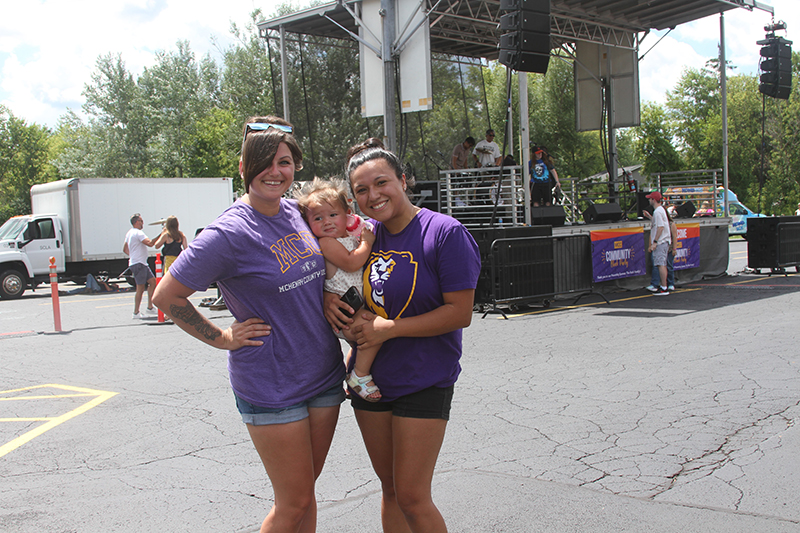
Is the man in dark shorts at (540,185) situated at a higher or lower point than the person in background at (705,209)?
higher

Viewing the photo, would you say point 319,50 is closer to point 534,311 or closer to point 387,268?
point 534,311

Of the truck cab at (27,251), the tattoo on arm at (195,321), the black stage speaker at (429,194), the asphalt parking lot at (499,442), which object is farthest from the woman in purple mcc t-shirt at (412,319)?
the truck cab at (27,251)

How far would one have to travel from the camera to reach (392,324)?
7.98ft

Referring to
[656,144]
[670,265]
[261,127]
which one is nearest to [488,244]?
[670,265]

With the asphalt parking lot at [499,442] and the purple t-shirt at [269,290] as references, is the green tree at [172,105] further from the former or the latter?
the purple t-shirt at [269,290]

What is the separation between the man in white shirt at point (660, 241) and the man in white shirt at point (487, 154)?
3.74 m

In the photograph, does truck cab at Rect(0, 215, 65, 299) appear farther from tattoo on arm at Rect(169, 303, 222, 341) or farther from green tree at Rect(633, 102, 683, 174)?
green tree at Rect(633, 102, 683, 174)

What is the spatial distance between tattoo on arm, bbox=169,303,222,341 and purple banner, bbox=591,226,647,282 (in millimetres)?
11409

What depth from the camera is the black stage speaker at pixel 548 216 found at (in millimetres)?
13250

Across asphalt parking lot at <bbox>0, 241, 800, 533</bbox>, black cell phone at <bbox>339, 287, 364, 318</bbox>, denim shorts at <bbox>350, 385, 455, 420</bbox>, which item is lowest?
asphalt parking lot at <bbox>0, 241, 800, 533</bbox>

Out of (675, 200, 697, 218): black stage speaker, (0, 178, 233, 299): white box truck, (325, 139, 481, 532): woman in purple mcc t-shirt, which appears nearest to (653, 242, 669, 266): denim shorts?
(675, 200, 697, 218): black stage speaker

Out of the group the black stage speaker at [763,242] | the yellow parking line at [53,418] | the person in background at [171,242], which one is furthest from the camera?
the black stage speaker at [763,242]

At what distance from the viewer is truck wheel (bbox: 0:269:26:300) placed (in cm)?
1739

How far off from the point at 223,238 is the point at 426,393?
0.96 meters
